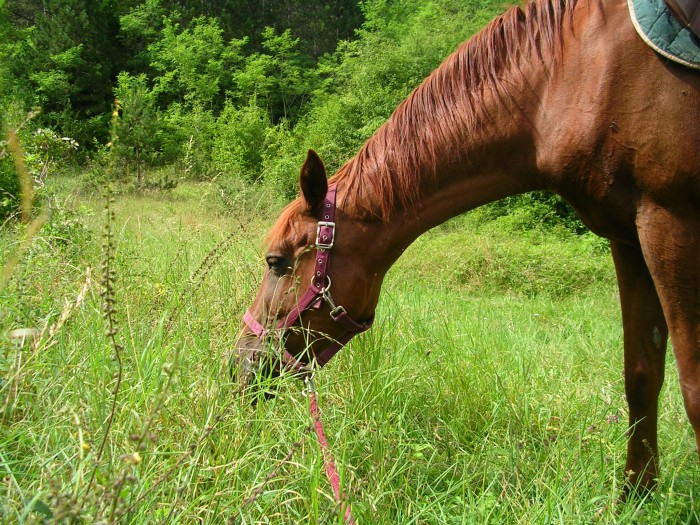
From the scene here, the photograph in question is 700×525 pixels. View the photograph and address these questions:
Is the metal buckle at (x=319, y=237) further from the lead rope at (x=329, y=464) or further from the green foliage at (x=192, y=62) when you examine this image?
the green foliage at (x=192, y=62)

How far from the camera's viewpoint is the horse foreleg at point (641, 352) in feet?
6.29

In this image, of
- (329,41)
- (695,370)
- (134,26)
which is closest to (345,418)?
(695,370)

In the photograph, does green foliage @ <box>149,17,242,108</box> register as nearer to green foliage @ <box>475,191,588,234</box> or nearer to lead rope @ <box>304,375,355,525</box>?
green foliage @ <box>475,191,588,234</box>

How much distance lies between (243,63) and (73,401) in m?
22.9

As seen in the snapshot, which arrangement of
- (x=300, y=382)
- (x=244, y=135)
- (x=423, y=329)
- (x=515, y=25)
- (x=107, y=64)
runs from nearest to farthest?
(x=515, y=25)
(x=300, y=382)
(x=423, y=329)
(x=244, y=135)
(x=107, y=64)

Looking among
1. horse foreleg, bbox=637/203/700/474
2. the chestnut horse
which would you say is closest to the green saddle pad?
the chestnut horse

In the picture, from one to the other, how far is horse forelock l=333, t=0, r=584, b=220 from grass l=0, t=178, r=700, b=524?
674mm

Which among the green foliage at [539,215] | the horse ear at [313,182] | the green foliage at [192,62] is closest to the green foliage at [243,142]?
Result: the green foliage at [192,62]

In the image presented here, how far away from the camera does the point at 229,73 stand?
21703 mm

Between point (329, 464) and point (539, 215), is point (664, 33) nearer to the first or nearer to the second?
point (329, 464)

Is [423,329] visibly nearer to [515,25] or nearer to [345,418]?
[345,418]

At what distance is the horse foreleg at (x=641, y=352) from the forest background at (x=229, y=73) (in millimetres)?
7396

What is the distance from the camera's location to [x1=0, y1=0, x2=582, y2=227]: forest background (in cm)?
1346

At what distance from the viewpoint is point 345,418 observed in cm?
188
